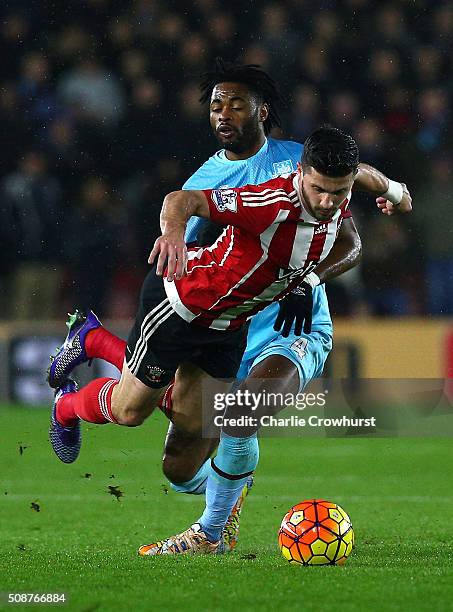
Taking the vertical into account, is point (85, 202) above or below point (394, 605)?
above

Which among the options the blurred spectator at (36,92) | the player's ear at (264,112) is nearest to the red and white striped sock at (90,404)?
the player's ear at (264,112)

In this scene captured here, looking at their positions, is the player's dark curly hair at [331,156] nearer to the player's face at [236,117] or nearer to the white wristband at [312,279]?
the white wristband at [312,279]

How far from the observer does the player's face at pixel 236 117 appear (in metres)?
5.65

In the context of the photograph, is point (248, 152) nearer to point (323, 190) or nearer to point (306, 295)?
point (306, 295)

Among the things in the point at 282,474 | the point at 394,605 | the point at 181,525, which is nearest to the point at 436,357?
the point at 282,474

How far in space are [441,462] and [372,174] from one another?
12.2 feet

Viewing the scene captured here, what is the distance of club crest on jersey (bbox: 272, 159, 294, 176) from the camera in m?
5.61

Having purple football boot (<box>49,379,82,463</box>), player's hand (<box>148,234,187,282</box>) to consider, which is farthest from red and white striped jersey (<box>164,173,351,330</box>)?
purple football boot (<box>49,379,82,463</box>)

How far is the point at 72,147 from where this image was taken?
38.7 feet

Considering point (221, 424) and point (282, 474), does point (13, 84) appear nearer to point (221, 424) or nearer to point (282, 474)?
point (282, 474)

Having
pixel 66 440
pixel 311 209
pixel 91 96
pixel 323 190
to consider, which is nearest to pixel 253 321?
pixel 66 440

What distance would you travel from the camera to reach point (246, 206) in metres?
4.36

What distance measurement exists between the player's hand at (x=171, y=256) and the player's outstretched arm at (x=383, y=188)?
48.6 inches

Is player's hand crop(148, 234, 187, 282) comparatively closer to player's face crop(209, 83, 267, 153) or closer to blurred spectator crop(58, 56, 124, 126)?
player's face crop(209, 83, 267, 153)
